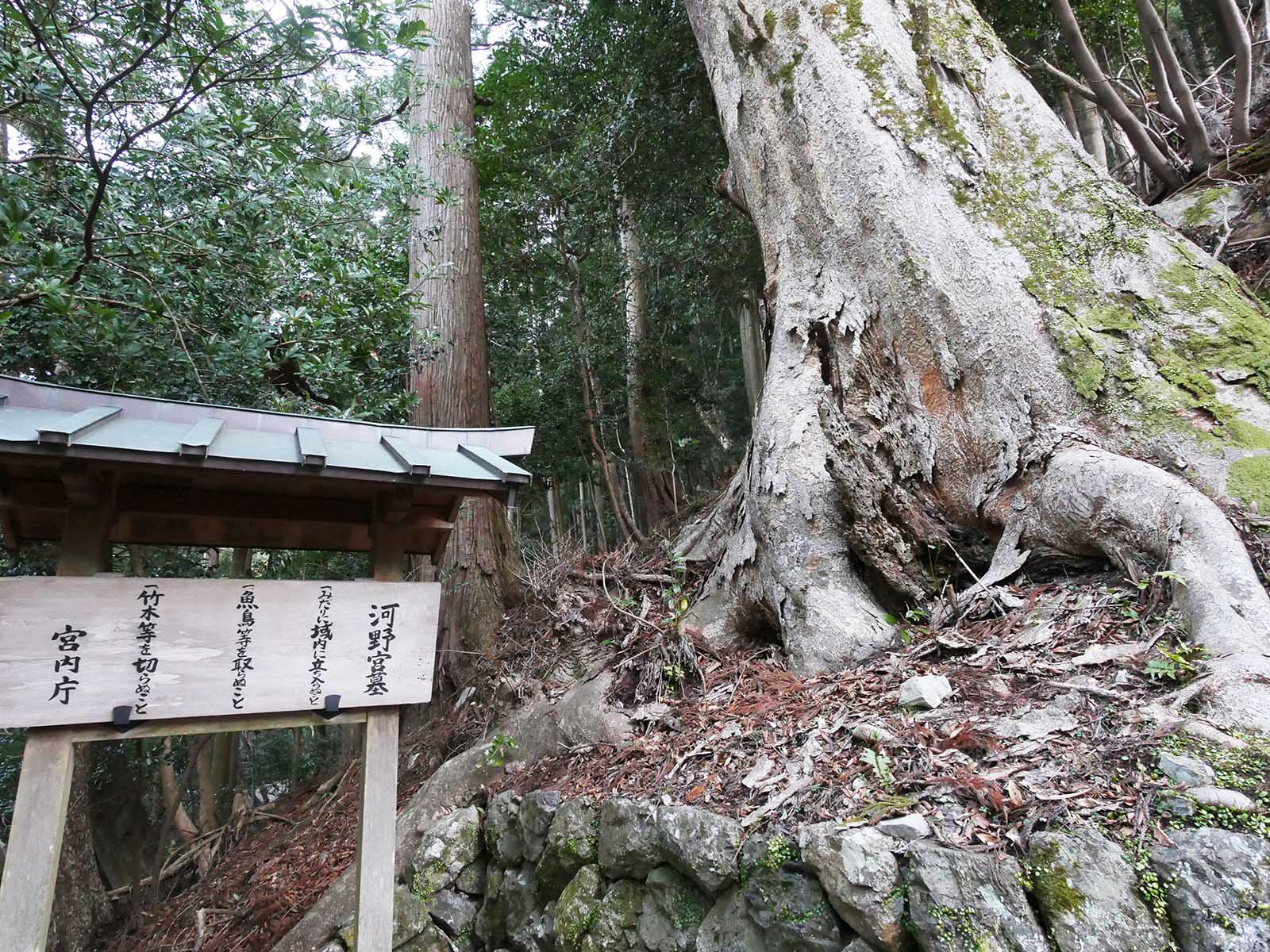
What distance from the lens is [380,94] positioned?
4.69 m

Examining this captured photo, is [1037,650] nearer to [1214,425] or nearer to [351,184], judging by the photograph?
[1214,425]

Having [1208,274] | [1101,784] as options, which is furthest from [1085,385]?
[1101,784]

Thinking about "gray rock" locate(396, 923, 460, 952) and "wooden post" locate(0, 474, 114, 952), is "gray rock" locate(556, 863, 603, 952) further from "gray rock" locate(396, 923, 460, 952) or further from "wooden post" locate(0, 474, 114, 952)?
"wooden post" locate(0, 474, 114, 952)

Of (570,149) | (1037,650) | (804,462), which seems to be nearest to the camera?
(1037,650)

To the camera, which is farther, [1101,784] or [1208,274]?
[1208,274]

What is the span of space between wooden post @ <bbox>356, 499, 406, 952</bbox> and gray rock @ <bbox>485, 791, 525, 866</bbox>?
884 millimetres

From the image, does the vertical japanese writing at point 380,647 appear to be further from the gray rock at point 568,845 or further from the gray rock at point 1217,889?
the gray rock at point 1217,889

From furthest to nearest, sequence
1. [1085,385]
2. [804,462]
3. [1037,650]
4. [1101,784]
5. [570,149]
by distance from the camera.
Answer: [570,149] → [804,462] → [1085,385] → [1037,650] → [1101,784]

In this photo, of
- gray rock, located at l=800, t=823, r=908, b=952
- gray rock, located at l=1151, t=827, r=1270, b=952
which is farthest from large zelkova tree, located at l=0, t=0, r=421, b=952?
gray rock, located at l=1151, t=827, r=1270, b=952

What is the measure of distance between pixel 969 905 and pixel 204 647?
8.64 feet

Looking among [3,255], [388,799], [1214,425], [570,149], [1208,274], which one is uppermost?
[570,149]

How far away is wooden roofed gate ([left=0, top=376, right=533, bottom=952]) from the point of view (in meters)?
2.24

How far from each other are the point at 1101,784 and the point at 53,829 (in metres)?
3.28

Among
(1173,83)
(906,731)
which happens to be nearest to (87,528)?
(906,731)
